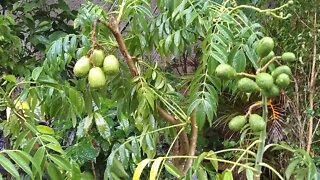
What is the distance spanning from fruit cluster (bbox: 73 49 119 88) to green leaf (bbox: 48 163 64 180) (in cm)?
21

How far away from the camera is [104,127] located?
4.95 feet

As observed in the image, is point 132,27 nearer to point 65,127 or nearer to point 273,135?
point 65,127

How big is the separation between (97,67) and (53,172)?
266 mm

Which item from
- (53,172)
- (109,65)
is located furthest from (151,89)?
(53,172)

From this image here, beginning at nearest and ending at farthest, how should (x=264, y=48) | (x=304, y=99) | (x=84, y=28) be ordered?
(x=264, y=48) → (x=84, y=28) → (x=304, y=99)

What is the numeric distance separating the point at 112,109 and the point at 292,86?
2.79 feet

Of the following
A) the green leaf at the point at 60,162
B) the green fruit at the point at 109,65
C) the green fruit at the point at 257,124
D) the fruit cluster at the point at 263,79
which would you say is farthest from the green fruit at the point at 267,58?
the green leaf at the point at 60,162

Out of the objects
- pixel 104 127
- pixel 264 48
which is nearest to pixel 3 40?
pixel 104 127

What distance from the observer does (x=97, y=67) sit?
3.67 ft

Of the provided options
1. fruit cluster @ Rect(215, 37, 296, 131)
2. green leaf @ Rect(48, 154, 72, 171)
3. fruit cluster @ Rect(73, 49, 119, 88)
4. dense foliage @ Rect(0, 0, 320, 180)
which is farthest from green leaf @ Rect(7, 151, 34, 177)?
fruit cluster @ Rect(215, 37, 296, 131)

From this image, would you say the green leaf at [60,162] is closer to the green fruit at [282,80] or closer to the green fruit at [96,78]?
the green fruit at [96,78]

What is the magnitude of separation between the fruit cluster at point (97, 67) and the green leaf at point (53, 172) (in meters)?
0.21

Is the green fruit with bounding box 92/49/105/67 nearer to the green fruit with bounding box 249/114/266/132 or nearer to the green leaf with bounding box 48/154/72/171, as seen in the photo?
the green leaf with bounding box 48/154/72/171

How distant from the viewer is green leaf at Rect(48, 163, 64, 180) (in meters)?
1.14
